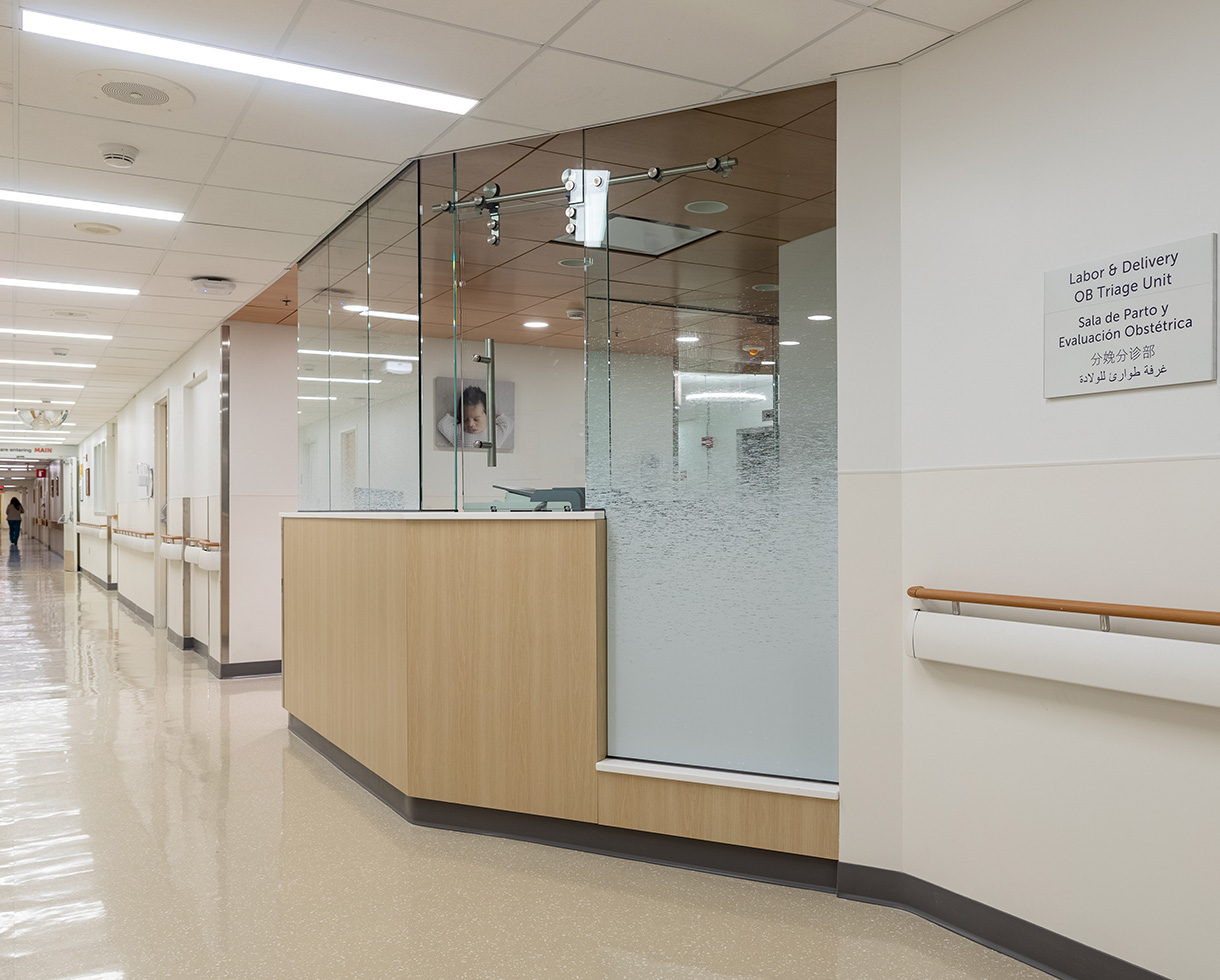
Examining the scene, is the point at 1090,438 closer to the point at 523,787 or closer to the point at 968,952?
the point at 968,952

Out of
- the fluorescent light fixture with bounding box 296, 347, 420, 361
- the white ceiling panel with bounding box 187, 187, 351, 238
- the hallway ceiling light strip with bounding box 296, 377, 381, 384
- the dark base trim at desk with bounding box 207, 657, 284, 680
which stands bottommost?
the dark base trim at desk with bounding box 207, 657, 284, 680

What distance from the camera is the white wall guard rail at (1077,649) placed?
247 centimetres

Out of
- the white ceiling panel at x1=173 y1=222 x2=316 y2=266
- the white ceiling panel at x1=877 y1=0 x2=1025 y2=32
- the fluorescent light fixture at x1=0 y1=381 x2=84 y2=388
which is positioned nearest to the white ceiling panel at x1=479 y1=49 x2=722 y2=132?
the white ceiling panel at x1=877 y1=0 x2=1025 y2=32

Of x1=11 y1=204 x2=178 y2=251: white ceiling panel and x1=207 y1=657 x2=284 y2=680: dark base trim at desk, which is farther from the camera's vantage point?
x1=207 y1=657 x2=284 y2=680: dark base trim at desk

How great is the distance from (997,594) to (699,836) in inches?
59.2

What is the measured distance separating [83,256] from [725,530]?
15.6 ft

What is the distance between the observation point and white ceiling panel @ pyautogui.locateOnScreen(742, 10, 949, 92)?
3.17 meters

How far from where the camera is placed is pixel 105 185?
4.82 meters

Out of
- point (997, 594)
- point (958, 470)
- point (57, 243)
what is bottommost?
point (997, 594)

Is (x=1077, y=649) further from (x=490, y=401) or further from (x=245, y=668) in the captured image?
(x=245, y=668)

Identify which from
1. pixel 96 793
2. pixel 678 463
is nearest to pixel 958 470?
pixel 678 463

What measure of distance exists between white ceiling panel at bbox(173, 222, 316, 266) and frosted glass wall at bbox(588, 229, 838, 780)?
9.03ft

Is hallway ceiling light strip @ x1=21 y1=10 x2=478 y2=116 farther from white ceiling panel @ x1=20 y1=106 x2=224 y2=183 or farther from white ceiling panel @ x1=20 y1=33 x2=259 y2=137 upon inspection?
white ceiling panel @ x1=20 y1=106 x2=224 y2=183

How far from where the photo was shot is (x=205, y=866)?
3828 mm
